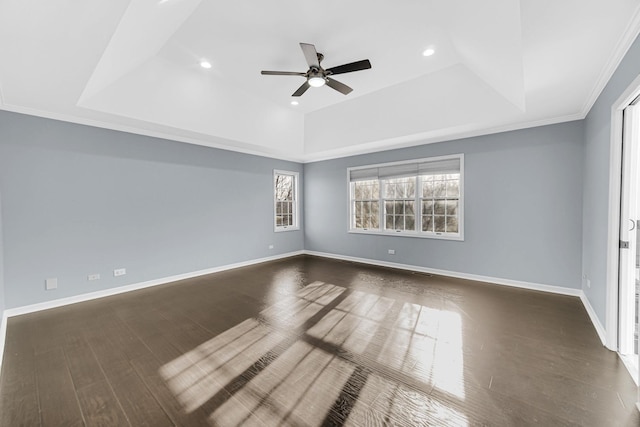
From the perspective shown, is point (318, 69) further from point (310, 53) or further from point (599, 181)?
point (599, 181)

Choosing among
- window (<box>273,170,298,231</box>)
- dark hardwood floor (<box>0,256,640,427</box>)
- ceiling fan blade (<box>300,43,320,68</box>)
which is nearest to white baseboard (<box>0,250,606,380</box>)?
dark hardwood floor (<box>0,256,640,427</box>)

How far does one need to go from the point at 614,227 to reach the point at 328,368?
2.92 m

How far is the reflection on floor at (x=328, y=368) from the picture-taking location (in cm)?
Answer: 175

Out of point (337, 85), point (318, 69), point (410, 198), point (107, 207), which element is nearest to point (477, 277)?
point (410, 198)

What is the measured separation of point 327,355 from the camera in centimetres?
242

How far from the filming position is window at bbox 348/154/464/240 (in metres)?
4.99

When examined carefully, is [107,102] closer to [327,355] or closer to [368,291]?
[327,355]

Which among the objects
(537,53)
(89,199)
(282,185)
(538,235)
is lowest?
(538,235)

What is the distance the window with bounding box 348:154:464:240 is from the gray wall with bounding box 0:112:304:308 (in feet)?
8.99

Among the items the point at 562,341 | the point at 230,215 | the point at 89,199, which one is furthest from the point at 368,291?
the point at 89,199

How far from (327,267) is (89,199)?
14.2ft

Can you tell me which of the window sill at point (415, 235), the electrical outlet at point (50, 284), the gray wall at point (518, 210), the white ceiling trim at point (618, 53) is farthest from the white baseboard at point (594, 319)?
the electrical outlet at point (50, 284)

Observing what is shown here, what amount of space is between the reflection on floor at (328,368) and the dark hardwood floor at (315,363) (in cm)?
1

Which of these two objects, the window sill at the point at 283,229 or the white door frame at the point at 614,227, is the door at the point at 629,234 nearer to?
the white door frame at the point at 614,227
